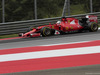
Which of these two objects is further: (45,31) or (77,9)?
(77,9)

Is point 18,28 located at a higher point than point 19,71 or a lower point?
higher

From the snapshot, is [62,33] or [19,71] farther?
[62,33]

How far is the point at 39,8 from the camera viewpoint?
1130cm

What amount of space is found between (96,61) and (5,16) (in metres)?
7.27

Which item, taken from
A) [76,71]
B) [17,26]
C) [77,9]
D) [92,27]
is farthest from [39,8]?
[76,71]

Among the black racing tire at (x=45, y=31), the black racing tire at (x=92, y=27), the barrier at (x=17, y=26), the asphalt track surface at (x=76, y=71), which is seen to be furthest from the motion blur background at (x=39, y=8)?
the asphalt track surface at (x=76, y=71)

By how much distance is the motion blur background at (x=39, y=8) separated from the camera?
11.0m

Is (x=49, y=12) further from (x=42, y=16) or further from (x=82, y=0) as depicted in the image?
(x=82, y=0)

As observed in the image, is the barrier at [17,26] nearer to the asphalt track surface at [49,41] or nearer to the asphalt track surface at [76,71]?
the asphalt track surface at [49,41]

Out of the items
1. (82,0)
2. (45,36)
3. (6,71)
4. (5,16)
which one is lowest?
(6,71)

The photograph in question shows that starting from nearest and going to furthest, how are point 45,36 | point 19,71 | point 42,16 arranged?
point 19,71
point 45,36
point 42,16

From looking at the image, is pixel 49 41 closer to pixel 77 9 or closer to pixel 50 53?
pixel 50 53

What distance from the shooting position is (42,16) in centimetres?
1173

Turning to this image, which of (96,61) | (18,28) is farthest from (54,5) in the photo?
(96,61)
